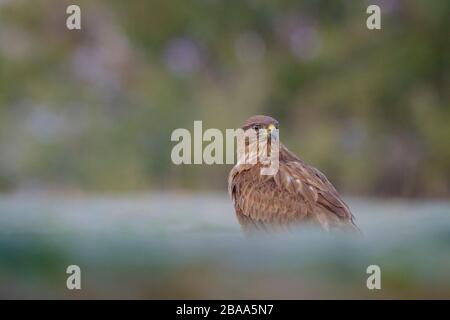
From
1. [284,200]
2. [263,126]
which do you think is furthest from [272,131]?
[284,200]

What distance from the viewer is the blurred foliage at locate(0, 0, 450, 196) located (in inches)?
124

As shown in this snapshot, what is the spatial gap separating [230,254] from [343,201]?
41 cm

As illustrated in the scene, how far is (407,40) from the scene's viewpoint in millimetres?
3174

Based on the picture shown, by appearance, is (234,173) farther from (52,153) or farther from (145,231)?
(52,153)

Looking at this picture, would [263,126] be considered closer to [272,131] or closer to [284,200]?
[272,131]

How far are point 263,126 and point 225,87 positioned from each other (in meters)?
0.49

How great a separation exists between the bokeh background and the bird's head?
0.18m

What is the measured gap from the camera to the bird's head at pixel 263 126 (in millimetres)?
2766

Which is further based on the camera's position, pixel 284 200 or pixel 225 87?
pixel 225 87

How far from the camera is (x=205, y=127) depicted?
309 cm

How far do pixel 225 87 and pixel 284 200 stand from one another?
2.38 ft

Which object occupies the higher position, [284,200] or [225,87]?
[225,87]

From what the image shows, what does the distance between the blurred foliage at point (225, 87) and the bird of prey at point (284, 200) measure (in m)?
0.34
